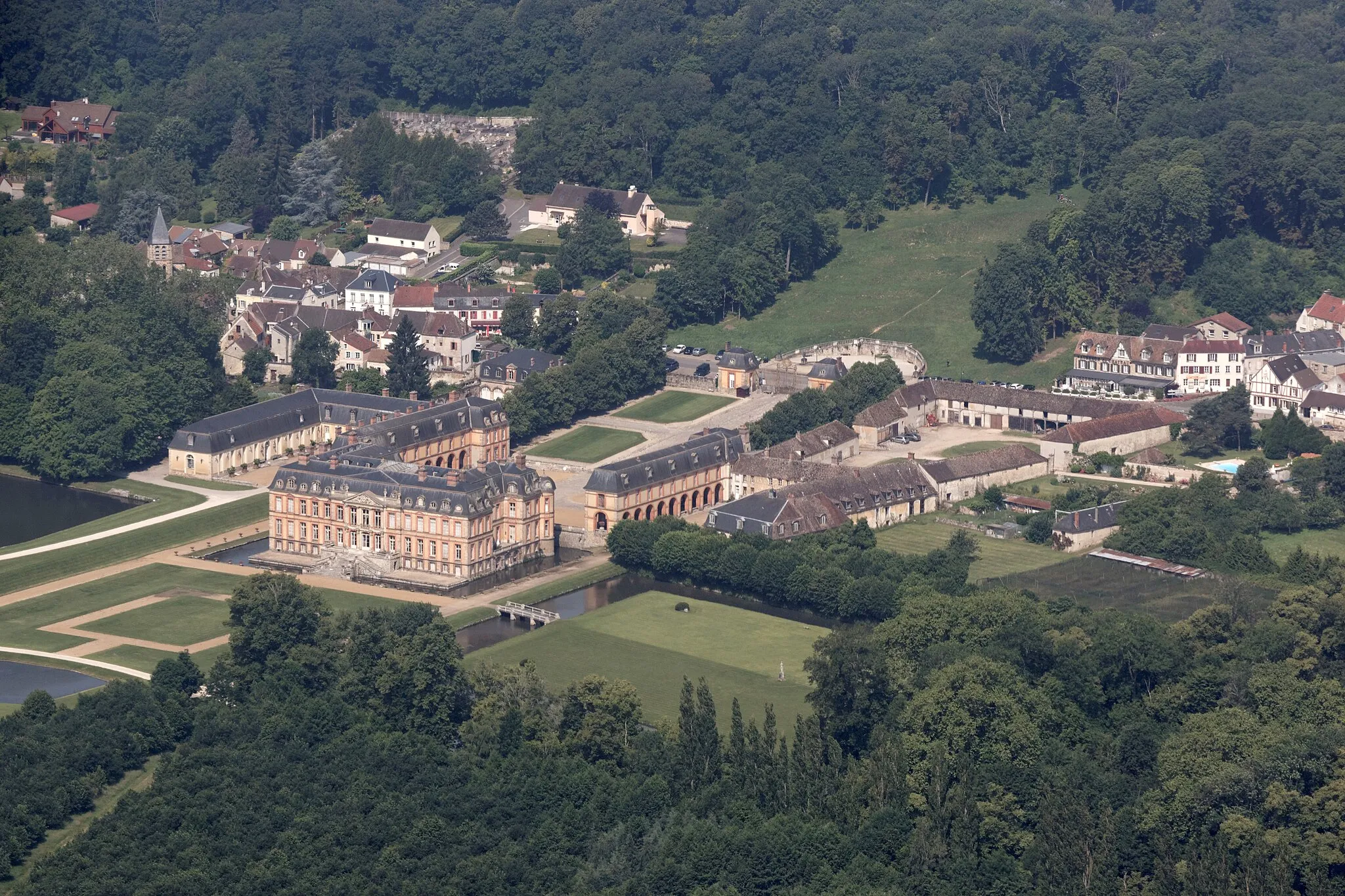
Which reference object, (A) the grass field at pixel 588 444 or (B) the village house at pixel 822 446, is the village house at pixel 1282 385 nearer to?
(B) the village house at pixel 822 446

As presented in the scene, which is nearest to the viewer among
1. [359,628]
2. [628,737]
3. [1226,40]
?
[628,737]

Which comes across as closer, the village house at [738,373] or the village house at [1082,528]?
the village house at [1082,528]

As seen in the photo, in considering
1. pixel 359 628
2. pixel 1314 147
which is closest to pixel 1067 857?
pixel 359 628

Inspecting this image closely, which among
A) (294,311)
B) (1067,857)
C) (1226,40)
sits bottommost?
(1067,857)

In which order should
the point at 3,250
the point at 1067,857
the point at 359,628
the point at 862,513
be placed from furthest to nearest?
the point at 3,250, the point at 862,513, the point at 359,628, the point at 1067,857

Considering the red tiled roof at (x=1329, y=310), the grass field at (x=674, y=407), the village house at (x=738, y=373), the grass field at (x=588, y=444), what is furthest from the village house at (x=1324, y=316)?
the grass field at (x=588, y=444)

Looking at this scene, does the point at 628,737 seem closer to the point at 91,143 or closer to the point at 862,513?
the point at 862,513

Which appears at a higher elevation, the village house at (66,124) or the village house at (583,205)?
the village house at (66,124)

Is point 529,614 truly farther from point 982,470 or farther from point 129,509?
point 982,470
